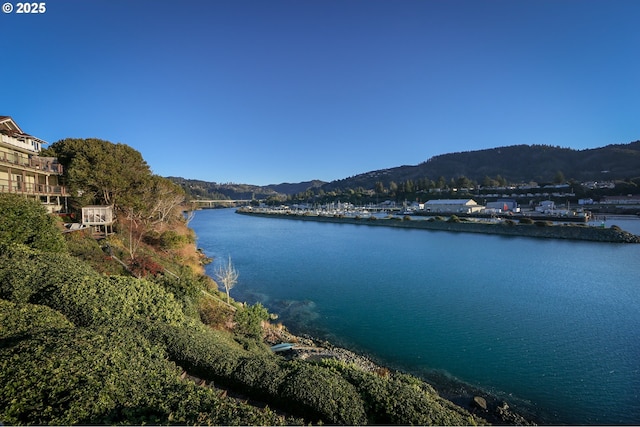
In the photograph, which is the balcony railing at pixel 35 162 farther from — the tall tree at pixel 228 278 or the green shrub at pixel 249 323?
the green shrub at pixel 249 323

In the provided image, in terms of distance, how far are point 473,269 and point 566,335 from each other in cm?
1080

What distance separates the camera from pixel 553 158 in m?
119

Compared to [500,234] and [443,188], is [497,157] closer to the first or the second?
[443,188]

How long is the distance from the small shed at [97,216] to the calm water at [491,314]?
7219 millimetres

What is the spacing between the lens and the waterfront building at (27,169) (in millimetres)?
16547

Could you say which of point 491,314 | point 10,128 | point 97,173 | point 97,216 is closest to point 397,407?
point 491,314

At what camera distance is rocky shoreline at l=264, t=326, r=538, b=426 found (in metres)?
8.09

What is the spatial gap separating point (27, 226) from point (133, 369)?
28.4 ft

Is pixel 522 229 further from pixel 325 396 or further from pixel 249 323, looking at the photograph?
pixel 325 396

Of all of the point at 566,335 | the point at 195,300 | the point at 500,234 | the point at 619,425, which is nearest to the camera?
the point at 619,425

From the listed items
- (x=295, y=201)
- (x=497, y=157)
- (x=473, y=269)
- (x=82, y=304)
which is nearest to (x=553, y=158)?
(x=497, y=157)

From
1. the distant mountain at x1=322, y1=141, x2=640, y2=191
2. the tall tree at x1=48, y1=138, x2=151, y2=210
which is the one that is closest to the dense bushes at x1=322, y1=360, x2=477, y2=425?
the tall tree at x1=48, y1=138, x2=151, y2=210

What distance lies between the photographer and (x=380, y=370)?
9.62 metres

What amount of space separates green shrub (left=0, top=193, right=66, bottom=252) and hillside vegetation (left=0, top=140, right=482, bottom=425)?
0.12 feet
